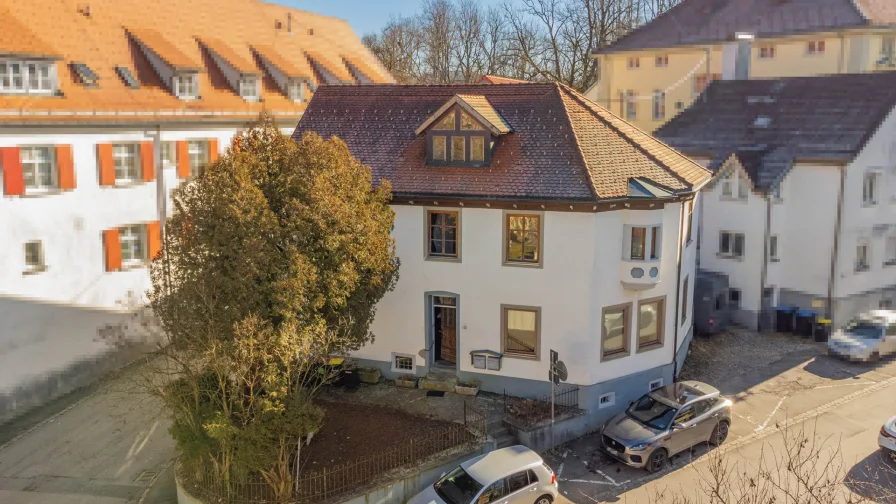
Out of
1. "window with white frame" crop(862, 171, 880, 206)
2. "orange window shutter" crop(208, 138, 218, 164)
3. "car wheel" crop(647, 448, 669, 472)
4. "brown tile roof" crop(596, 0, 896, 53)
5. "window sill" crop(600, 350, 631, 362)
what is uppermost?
"brown tile roof" crop(596, 0, 896, 53)

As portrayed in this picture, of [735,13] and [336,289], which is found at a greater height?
[735,13]

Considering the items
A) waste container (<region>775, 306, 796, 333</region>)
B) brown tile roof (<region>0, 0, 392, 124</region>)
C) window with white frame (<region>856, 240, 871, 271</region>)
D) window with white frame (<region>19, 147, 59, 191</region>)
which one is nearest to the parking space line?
waste container (<region>775, 306, 796, 333</region>)

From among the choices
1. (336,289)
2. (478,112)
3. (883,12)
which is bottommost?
(336,289)

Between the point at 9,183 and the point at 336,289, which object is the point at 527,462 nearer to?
the point at 336,289

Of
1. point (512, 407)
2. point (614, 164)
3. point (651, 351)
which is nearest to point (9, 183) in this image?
point (512, 407)

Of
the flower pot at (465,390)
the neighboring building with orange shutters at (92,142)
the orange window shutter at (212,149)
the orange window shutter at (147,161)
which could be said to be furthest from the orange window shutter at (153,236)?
the flower pot at (465,390)

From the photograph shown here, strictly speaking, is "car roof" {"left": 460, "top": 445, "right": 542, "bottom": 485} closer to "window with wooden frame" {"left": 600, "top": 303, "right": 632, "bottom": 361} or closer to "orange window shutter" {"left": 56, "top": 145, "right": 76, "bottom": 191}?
"window with wooden frame" {"left": 600, "top": 303, "right": 632, "bottom": 361}
